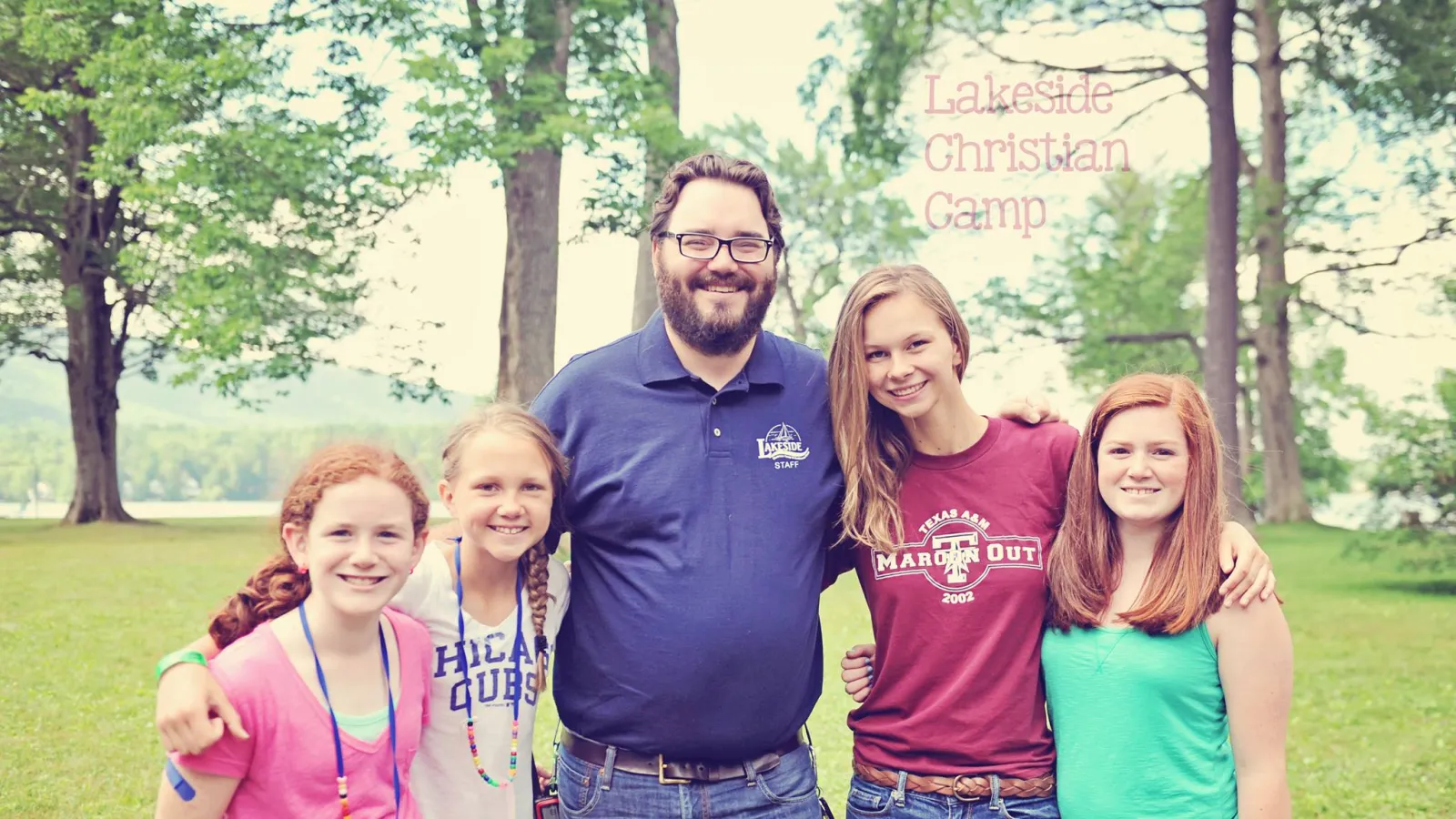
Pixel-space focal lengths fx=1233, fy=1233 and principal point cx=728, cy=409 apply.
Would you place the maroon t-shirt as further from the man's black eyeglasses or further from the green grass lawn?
the green grass lawn

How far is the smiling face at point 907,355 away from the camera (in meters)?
2.91

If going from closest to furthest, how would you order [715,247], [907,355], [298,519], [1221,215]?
A: [298,519] → [907,355] → [715,247] → [1221,215]

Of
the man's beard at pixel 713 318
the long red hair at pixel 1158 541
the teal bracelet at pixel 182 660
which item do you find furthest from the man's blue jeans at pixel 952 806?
the teal bracelet at pixel 182 660

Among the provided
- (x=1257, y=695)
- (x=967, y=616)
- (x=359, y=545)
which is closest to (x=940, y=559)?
(x=967, y=616)

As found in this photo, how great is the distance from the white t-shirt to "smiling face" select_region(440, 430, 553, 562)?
0.16 metres

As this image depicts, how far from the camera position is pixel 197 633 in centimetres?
1212

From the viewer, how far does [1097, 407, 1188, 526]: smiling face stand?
2758 millimetres

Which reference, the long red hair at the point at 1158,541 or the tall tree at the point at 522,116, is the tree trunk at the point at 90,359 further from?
the long red hair at the point at 1158,541

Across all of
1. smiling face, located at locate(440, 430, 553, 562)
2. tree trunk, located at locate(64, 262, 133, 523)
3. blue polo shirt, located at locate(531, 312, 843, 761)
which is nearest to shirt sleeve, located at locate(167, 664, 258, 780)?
smiling face, located at locate(440, 430, 553, 562)

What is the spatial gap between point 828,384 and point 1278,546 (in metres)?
20.2

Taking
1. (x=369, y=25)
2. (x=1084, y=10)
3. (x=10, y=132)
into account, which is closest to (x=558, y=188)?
(x=369, y=25)

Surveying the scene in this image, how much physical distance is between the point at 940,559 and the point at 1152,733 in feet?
1.90

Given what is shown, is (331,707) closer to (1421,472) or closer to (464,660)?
(464,660)

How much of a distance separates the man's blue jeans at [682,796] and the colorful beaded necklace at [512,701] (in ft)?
0.61
